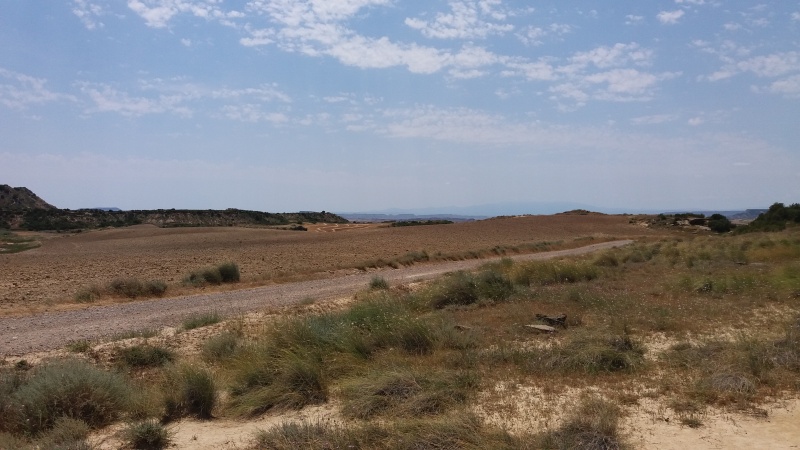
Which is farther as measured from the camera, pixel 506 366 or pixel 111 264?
pixel 111 264

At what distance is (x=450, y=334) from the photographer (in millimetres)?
10773

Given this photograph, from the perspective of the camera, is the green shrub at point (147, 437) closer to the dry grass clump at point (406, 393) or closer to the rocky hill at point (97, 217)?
the dry grass clump at point (406, 393)

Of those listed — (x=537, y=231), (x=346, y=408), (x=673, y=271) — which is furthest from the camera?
(x=537, y=231)

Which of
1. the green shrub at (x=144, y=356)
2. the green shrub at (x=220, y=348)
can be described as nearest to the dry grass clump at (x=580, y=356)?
the green shrub at (x=220, y=348)

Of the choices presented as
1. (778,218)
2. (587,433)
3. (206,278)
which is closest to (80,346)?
(587,433)

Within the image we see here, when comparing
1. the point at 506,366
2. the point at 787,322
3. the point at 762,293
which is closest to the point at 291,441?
the point at 506,366

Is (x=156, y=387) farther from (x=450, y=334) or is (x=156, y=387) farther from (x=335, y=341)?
(x=450, y=334)

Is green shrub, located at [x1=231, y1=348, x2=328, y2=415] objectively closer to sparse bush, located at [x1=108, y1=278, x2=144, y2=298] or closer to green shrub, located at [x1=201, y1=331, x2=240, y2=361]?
green shrub, located at [x1=201, y1=331, x2=240, y2=361]

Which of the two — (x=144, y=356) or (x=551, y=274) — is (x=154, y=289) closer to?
(x=144, y=356)

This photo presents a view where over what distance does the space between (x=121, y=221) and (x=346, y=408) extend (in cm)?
12950

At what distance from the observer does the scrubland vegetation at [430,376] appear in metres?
6.47

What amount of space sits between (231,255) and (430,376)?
3771 cm

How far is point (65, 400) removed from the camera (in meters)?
7.50

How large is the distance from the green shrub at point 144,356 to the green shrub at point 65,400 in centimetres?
264
